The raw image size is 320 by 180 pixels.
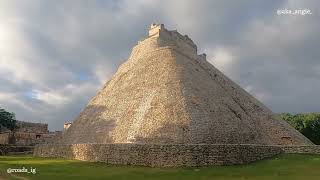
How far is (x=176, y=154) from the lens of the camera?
2444 cm

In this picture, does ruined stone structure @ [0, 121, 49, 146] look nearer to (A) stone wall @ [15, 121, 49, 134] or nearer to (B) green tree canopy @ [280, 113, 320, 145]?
(A) stone wall @ [15, 121, 49, 134]

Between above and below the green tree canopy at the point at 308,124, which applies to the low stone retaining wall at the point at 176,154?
below

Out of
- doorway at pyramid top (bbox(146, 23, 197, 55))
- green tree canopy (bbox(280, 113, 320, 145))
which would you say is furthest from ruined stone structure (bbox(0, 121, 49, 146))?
green tree canopy (bbox(280, 113, 320, 145))

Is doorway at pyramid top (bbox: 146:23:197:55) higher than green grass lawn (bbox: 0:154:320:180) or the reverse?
higher

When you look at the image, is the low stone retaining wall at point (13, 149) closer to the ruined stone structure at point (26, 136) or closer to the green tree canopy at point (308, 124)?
the ruined stone structure at point (26, 136)

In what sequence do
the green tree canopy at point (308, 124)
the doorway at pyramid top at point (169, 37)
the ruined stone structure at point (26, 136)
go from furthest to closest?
the green tree canopy at point (308, 124)
the ruined stone structure at point (26, 136)
the doorway at pyramid top at point (169, 37)

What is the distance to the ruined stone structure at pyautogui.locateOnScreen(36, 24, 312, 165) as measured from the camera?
98.8 feet

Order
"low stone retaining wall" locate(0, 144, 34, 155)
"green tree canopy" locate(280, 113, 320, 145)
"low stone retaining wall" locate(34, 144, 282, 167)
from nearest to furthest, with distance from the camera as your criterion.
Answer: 1. "low stone retaining wall" locate(34, 144, 282, 167)
2. "low stone retaining wall" locate(0, 144, 34, 155)
3. "green tree canopy" locate(280, 113, 320, 145)

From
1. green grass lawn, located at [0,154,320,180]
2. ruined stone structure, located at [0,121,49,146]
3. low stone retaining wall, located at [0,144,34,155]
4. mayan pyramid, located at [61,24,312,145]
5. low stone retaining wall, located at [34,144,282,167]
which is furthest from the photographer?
ruined stone structure, located at [0,121,49,146]

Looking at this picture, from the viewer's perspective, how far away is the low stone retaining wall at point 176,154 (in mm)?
24375

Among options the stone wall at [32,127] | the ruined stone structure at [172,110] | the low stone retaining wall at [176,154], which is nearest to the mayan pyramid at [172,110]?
the ruined stone structure at [172,110]

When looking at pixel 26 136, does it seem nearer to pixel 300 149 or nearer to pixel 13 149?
pixel 13 149

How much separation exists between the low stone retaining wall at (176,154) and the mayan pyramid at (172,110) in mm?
3191

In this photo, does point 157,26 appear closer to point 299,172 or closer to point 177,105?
point 177,105
